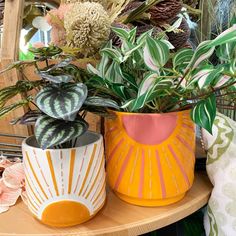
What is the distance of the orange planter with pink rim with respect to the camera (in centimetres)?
43

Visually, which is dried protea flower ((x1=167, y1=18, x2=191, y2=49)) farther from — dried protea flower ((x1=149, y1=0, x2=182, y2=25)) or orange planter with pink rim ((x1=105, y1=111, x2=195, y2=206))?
orange planter with pink rim ((x1=105, y1=111, x2=195, y2=206))

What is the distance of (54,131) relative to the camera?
35 cm

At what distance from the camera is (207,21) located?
2.37 ft

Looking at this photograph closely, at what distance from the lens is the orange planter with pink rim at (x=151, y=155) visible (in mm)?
432

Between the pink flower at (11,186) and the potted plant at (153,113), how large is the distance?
158mm

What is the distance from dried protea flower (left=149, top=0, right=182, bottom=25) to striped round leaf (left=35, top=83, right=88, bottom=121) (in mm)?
267

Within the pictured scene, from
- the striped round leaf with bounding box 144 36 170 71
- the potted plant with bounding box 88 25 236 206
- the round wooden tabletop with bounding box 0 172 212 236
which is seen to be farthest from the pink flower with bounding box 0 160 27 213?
the striped round leaf with bounding box 144 36 170 71

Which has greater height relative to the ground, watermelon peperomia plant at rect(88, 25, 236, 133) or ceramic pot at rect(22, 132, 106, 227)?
watermelon peperomia plant at rect(88, 25, 236, 133)

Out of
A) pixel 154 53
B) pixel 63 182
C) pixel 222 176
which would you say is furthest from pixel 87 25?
pixel 222 176

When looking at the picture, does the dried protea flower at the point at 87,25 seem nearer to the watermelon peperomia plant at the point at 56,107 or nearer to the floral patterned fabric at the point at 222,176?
the watermelon peperomia plant at the point at 56,107

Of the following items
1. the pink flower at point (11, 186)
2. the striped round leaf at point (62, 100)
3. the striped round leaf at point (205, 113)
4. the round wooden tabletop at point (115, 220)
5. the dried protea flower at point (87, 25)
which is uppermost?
the dried protea flower at point (87, 25)

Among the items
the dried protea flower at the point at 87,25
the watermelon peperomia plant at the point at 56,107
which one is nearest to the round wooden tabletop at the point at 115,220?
the watermelon peperomia plant at the point at 56,107

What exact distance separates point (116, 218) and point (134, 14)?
14.1 inches

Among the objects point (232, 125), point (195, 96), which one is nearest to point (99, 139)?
point (195, 96)
